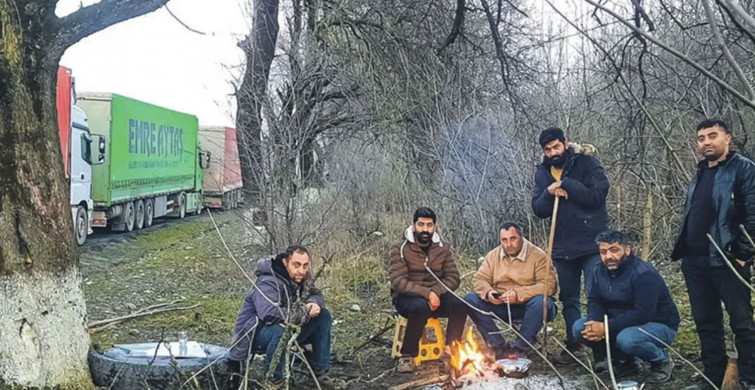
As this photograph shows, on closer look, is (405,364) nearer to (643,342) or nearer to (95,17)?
(643,342)

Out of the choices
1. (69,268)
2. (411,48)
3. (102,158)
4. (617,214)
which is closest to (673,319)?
(69,268)

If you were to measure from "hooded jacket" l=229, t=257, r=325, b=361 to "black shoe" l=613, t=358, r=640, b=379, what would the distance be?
2.03 m

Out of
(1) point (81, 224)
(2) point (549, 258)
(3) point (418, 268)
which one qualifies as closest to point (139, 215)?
(1) point (81, 224)

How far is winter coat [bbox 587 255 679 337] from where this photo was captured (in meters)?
4.97

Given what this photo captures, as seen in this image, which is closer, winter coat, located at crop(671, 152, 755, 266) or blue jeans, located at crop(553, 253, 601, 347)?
winter coat, located at crop(671, 152, 755, 266)

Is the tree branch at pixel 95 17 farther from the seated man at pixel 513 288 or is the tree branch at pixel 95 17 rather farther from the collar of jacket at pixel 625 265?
the collar of jacket at pixel 625 265

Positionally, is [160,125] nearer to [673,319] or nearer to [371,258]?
[371,258]

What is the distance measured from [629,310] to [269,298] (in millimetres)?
2326

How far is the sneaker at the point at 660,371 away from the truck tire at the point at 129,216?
13590mm

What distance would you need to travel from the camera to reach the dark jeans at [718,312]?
436cm

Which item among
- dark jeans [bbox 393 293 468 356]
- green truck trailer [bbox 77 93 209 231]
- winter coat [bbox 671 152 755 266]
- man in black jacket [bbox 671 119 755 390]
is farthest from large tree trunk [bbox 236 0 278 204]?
green truck trailer [bbox 77 93 209 231]

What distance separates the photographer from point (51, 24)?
450cm

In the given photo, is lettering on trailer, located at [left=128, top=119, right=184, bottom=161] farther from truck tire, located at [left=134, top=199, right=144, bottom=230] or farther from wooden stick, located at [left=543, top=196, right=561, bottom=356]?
wooden stick, located at [left=543, top=196, right=561, bottom=356]

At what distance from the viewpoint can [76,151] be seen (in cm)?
1341
